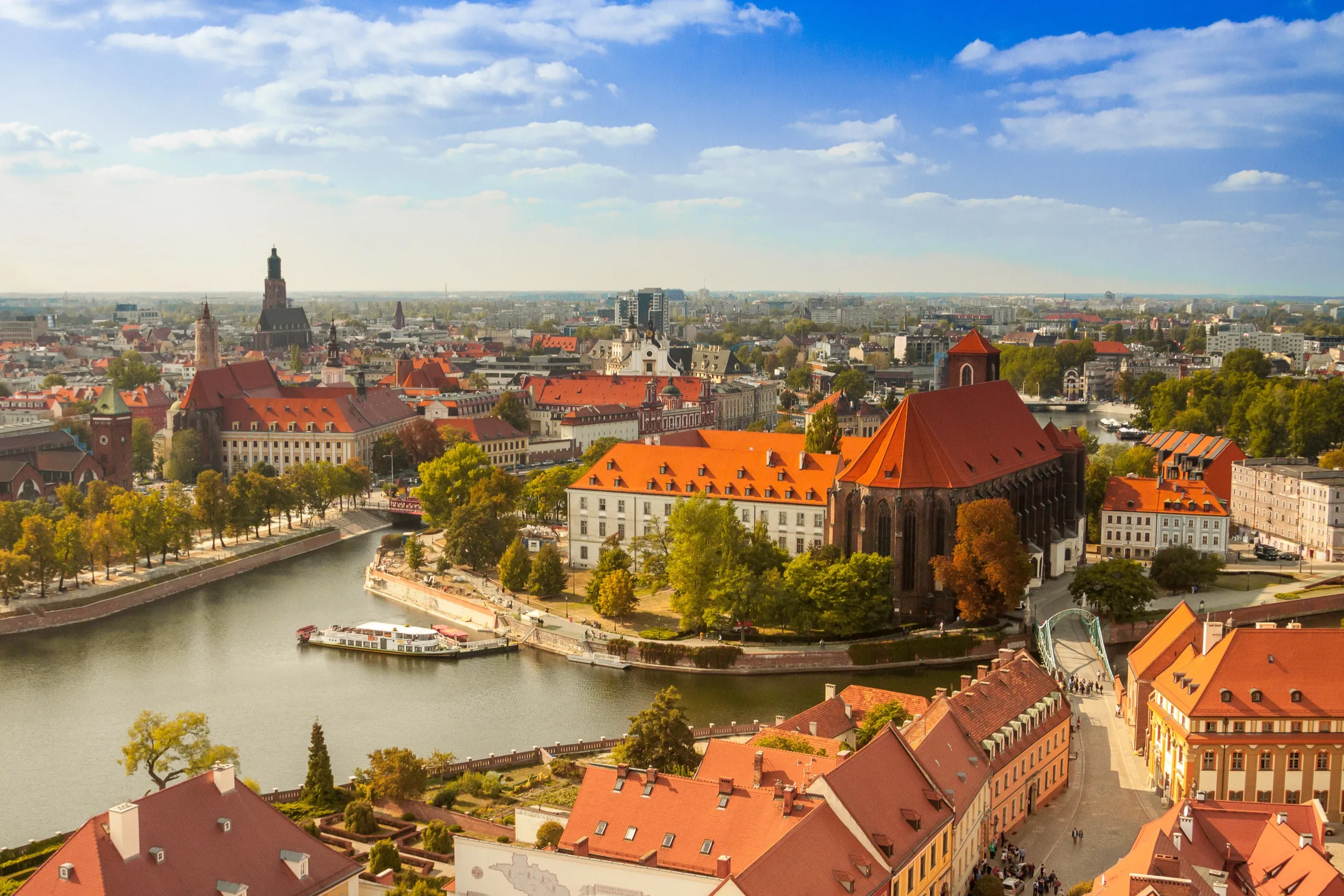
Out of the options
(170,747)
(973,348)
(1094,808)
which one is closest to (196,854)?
(170,747)

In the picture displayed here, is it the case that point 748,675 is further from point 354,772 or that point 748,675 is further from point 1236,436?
point 1236,436

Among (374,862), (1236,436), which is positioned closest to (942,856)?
(374,862)

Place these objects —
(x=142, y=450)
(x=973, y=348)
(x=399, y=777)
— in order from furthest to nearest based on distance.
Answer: (x=142, y=450), (x=973, y=348), (x=399, y=777)

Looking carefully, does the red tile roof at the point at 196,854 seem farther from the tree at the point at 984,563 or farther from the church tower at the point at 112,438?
the church tower at the point at 112,438

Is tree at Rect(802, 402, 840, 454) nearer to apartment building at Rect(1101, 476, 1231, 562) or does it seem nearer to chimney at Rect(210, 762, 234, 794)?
apartment building at Rect(1101, 476, 1231, 562)

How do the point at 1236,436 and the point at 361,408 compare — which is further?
the point at 1236,436

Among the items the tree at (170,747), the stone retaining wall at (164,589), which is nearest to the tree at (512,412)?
the stone retaining wall at (164,589)

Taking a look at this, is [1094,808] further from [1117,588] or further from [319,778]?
[319,778]
